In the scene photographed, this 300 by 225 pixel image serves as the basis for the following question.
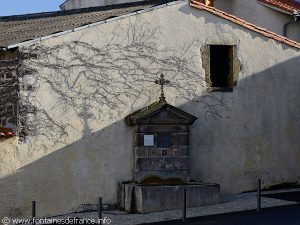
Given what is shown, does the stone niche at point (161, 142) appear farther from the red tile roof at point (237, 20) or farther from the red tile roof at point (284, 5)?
the red tile roof at point (284, 5)

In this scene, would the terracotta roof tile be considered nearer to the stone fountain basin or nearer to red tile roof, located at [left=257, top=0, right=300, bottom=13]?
the stone fountain basin

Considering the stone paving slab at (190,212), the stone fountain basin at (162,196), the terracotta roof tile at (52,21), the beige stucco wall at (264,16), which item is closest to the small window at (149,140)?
the stone fountain basin at (162,196)

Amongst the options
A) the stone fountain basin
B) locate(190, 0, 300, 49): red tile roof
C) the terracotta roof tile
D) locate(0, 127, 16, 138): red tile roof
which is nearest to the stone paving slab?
the stone fountain basin

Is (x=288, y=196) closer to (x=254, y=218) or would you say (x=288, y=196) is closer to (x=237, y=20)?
(x=254, y=218)

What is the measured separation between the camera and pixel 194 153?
14273mm

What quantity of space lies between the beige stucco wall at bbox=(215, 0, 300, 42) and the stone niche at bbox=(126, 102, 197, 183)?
6.40 meters

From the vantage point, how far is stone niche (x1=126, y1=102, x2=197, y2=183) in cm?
1334

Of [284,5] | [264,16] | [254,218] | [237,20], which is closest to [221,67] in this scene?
[237,20]

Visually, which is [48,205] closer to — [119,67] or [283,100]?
[119,67]

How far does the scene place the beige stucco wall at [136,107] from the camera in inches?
491

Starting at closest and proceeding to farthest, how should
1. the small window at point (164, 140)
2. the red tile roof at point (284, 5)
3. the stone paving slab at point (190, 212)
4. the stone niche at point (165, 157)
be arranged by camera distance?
the stone paving slab at point (190, 212), the stone niche at point (165, 157), the small window at point (164, 140), the red tile roof at point (284, 5)

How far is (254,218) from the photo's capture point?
1141 centimetres

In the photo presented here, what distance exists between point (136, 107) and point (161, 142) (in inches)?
41.4

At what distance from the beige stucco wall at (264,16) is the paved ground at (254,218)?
7.88 m
